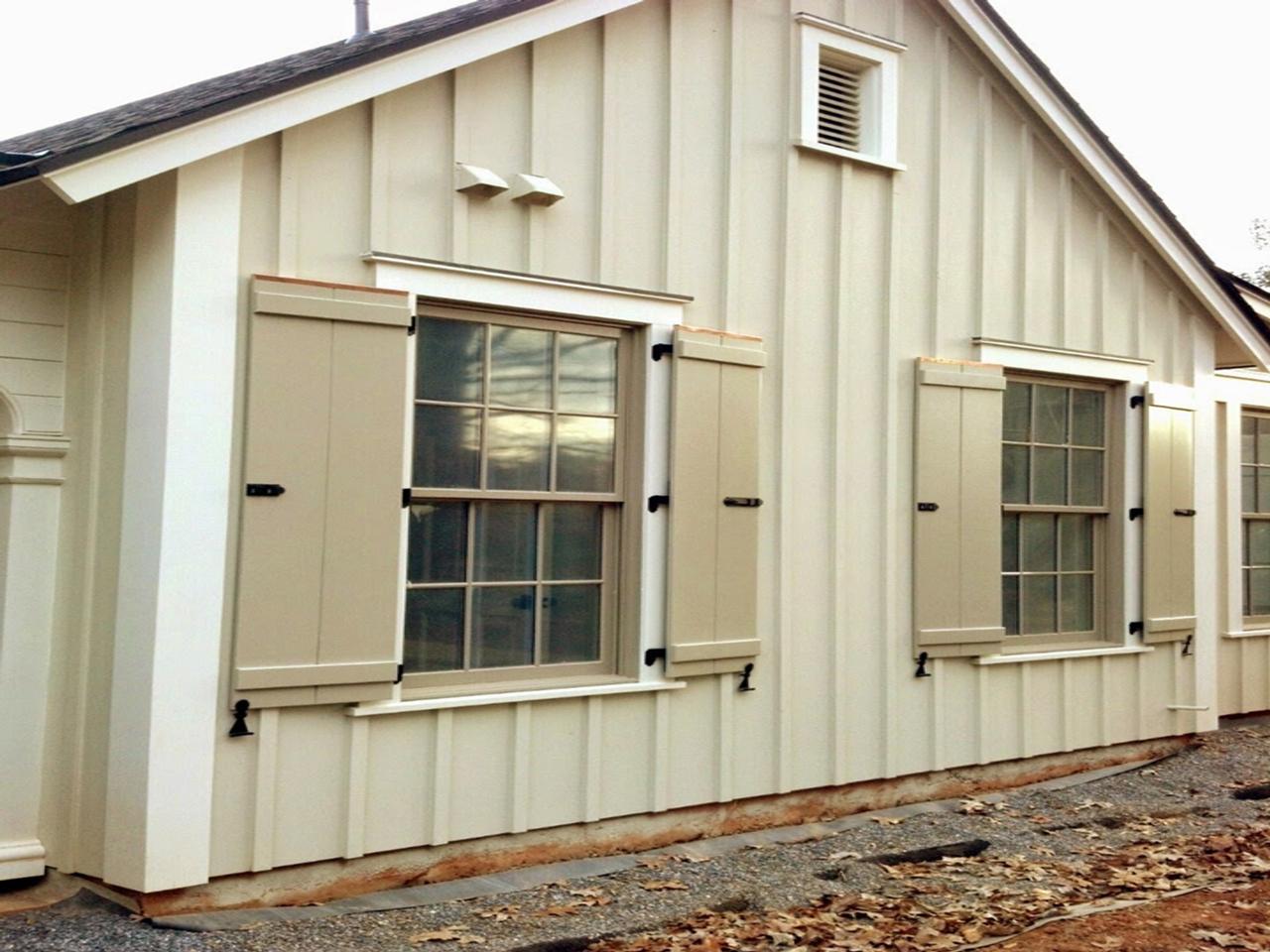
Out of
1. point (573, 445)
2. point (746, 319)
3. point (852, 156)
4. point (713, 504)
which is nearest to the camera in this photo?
point (573, 445)

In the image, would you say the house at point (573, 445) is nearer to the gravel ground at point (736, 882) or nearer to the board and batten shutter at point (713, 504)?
the board and batten shutter at point (713, 504)

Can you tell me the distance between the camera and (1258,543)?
36.2 ft

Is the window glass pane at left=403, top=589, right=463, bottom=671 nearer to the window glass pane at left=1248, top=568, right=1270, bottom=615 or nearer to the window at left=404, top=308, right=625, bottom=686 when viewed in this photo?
the window at left=404, top=308, right=625, bottom=686

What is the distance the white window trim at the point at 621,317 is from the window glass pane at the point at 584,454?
15 centimetres

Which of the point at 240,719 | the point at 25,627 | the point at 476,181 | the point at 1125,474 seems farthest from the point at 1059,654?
the point at 25,627

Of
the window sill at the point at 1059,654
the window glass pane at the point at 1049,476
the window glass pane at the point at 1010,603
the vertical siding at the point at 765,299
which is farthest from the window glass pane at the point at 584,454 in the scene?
the window glass pane at the point at 1049,476

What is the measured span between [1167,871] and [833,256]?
3617 mm

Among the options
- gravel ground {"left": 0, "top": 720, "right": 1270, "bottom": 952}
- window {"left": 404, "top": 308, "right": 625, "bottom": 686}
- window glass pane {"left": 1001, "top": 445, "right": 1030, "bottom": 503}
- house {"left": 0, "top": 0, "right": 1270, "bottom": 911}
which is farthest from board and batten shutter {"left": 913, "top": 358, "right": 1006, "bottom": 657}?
window {"left": 404, "top": 308, "right": 625, "bottom": 686}

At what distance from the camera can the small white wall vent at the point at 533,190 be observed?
628 centimetres

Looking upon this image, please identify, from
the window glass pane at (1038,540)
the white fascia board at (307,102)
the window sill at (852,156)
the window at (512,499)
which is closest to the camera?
the white fascia board at (307,102)

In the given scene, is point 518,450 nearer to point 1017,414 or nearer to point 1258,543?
point 1017,414

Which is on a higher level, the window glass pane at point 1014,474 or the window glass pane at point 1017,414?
the window glass pane at point 1017,414

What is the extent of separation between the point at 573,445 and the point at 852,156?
2.47 metres

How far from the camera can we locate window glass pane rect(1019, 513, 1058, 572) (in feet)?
28.5
